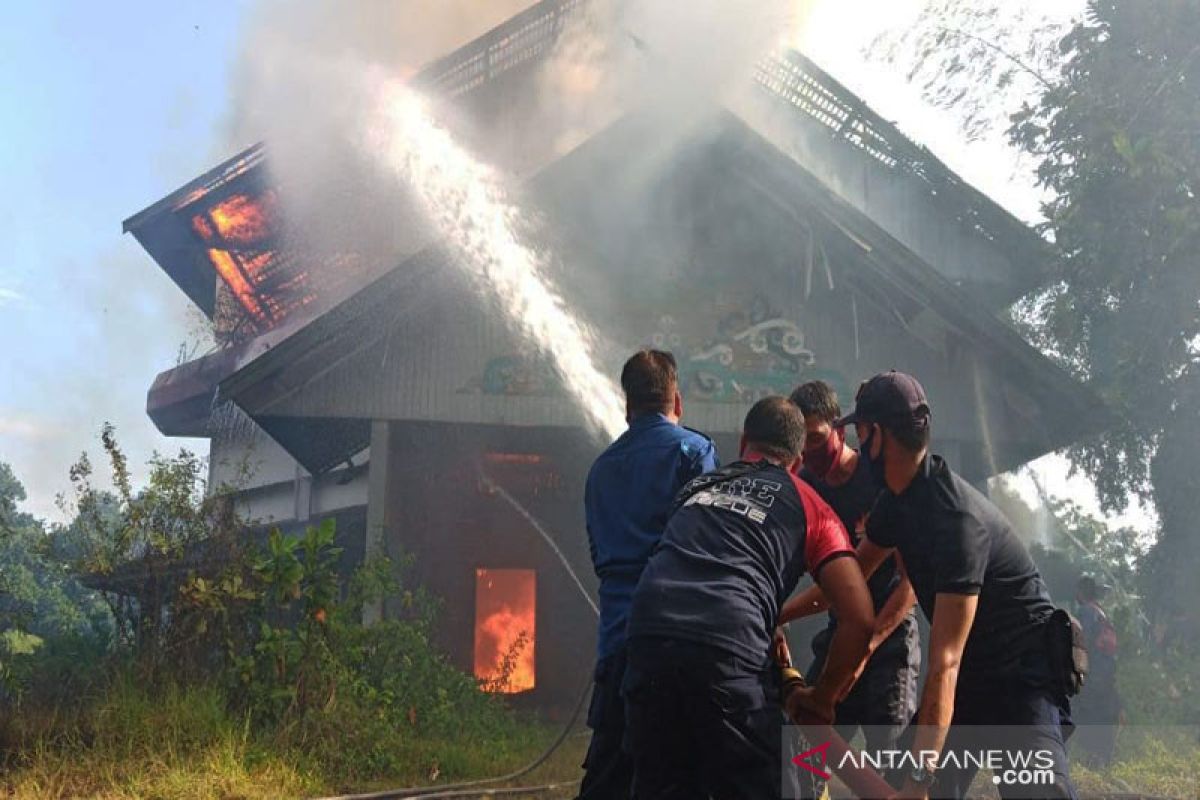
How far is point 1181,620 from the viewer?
15.7 metres

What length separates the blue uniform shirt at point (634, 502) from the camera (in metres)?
3.94

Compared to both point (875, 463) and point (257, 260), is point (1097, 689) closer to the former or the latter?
point (875, 463)

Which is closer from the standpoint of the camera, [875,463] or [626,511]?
[875,463]

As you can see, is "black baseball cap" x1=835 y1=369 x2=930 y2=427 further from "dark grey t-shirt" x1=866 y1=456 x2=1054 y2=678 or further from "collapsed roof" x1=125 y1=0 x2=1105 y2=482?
"collapsed roof" x1=125 y1=0 x2=1105 y2=482

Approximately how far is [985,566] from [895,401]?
0.59 metres

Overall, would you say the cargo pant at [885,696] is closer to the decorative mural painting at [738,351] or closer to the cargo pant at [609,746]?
the cargo pant at [609,746]

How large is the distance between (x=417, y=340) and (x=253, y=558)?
368 centimetres

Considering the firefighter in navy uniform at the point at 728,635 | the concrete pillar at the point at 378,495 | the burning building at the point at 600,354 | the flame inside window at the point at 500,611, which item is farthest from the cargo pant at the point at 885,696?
the flame inside window at the point at 500,611

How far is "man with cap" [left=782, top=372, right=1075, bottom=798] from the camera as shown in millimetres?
3072

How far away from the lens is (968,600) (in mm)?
3047

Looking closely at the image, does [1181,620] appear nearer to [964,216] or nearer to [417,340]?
[964,216]

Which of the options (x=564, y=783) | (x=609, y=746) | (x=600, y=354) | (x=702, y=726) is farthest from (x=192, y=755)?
(x=600, y=354)

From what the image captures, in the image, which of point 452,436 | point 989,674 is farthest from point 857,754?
point 452,436

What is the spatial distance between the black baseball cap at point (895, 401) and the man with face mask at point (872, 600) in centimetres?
83
